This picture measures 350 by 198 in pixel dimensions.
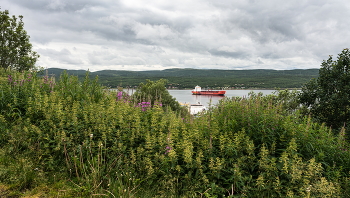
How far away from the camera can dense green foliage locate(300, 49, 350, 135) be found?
15.4 m

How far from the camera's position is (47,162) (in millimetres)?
4402

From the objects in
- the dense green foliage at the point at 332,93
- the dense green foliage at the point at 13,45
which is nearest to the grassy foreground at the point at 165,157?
the dense green foliage at the point at 332,93

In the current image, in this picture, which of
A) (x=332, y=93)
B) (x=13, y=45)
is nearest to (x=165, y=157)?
(x=332, y=93)

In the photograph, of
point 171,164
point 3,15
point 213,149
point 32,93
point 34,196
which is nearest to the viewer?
point 34,196

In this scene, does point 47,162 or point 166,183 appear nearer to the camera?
point 166,183

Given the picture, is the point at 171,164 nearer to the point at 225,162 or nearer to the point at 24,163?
the point at 225,162

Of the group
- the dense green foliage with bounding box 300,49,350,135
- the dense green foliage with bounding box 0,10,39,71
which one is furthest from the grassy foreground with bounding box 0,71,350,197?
the dense green foliage with bounding box 0,10,39,71

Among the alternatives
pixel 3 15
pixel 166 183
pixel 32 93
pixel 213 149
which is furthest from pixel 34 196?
pixel 3 15

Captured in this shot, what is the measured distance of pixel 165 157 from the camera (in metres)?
4.23

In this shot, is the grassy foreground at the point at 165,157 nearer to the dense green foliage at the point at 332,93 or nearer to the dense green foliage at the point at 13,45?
the dense green foliage at the point at 332,93

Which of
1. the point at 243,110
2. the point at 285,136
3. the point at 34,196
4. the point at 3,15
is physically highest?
the point at 3,15

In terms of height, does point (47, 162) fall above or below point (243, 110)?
below

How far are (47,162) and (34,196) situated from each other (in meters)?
1.07

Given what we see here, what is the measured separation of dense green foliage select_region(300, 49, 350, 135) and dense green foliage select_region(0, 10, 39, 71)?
112ft
